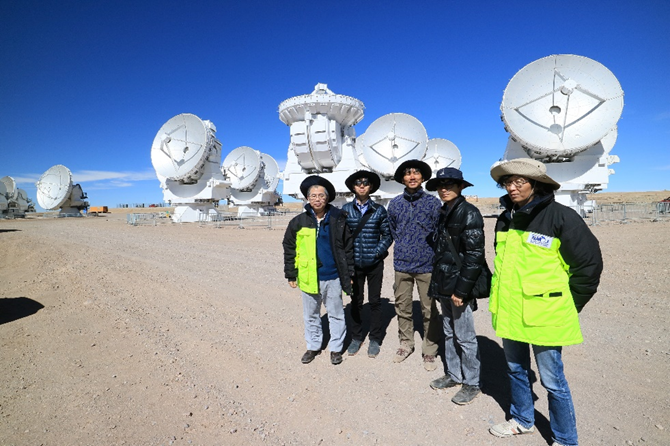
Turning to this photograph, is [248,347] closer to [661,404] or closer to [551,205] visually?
[551,205]

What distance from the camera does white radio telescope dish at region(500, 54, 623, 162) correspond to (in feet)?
46.2

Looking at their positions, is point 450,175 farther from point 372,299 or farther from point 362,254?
point 372,299

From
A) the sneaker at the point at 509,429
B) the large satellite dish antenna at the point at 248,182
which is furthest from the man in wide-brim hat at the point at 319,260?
the large satellite dish antenna at the point at 248,182

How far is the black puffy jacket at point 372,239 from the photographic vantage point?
12.1 feet

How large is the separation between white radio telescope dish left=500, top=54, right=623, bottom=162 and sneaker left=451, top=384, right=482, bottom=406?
1553cm

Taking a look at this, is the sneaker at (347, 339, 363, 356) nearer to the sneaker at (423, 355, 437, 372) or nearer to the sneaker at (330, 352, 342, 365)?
the sneaker at (330, 352, 342, 365)

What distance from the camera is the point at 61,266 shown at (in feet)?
26.2

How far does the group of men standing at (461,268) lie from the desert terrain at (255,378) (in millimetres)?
292

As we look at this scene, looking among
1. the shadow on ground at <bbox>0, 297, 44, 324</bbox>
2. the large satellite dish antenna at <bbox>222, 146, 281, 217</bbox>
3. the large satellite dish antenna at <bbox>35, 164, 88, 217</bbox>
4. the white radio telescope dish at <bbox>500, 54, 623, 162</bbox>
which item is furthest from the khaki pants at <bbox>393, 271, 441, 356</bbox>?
the large satellite dish antenna at <bbox>35, 164, 88, 217</bbox>

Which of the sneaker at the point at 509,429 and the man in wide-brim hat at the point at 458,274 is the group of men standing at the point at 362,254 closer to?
the man in wide-brim hat at the point at 458,274

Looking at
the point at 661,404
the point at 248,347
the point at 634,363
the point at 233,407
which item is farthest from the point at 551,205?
the point at 248,347

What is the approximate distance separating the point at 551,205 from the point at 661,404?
6.54 feet

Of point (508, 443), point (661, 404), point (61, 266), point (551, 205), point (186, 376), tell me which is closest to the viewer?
point (551, 205)

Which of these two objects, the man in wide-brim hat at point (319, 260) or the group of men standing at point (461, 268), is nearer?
the group of men standing at point (461, 268)
